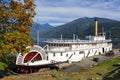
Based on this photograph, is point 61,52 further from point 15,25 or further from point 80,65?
point 15,25

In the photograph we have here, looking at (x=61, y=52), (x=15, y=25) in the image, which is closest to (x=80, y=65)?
(x=61, y=52)

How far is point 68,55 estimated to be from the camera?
2470 inches

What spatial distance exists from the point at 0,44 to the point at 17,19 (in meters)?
3.48

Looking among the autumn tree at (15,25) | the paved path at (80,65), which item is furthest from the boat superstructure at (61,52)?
the autumn tree at (15,25)

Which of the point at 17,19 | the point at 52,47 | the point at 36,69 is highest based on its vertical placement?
the point at 17,19

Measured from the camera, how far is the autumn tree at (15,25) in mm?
27484

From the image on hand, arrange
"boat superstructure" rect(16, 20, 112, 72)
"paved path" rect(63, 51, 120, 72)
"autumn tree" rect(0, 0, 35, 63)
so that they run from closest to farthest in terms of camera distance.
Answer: "autumn tree" rect(0, 0, 35, 63) → "boat superstructure" rect(16, 20, 112, 72) → "paved path" rect(63, 51, 120, 72)

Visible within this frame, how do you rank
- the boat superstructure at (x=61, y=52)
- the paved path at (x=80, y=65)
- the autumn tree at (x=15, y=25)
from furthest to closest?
1. the paved path at (x=80, y=65)
2. the boat superstructure at (x=61, y=52)
3. the autumn tree at (x=15, y=25)

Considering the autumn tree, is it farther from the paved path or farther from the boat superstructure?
the paved path

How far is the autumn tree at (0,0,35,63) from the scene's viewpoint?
27.5 m

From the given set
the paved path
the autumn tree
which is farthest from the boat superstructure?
the autumn tree

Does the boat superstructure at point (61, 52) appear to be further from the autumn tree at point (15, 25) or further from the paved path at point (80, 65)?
the autumn tree at point (15, 25)

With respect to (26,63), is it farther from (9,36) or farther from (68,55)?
(9,36)

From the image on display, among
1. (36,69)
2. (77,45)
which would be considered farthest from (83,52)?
(36,69)
